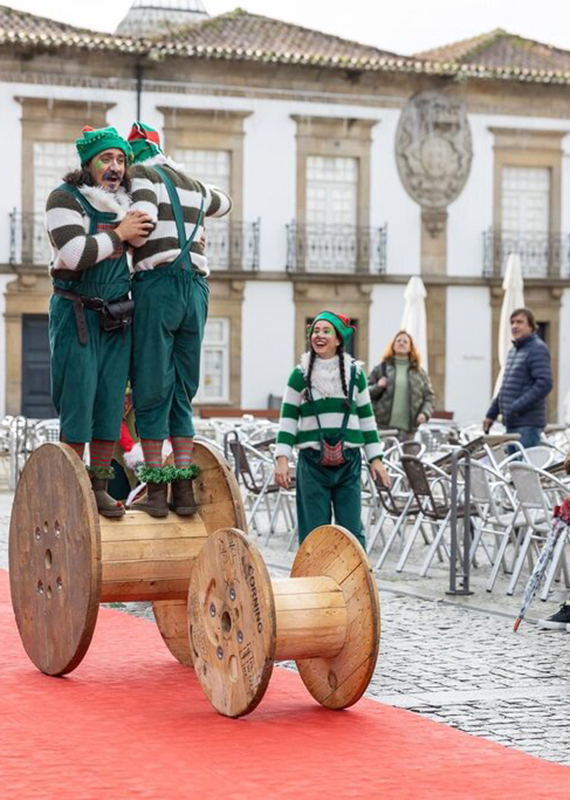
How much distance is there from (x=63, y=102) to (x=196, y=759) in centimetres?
2644

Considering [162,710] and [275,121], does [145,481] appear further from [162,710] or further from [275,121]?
[275,121]

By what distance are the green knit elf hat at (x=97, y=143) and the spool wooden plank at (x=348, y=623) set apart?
69.1 inches

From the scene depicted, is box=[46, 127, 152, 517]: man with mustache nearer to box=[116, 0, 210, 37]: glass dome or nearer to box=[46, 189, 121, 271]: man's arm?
box=[46, 189, 121, 271]: man's arm

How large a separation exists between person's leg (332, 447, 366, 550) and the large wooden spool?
1.91m

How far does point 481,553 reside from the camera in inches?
527

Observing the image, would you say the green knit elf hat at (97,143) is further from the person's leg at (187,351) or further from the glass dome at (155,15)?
the glass dome at (155,15)

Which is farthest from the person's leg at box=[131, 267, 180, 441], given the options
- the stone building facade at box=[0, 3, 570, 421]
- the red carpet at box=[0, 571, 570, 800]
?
the stone building facade at box=[0, 3, 570, 421]

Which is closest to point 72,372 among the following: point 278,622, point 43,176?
point 278,622

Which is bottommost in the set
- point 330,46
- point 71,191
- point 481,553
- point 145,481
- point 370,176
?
point 481,553

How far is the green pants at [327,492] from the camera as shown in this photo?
966 cm

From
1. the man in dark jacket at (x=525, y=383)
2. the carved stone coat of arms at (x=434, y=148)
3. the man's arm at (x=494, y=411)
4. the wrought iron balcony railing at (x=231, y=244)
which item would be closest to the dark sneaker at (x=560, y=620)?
the man in dark jacket at (x=525, y=383)

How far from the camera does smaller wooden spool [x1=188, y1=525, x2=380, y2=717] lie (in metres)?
6.59

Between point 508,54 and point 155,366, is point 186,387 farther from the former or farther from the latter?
point 508,54

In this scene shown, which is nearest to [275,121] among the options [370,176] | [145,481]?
[370,176]
